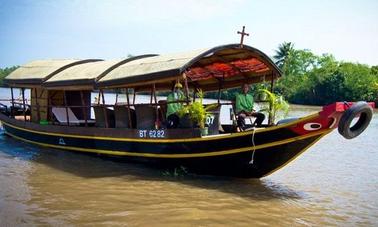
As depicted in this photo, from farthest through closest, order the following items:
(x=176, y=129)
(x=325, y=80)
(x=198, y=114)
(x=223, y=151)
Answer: (x=325, y=80)
(x=176, y=129)
(x=198, y=114)
(x=223, y=151)

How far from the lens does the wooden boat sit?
21.1ft

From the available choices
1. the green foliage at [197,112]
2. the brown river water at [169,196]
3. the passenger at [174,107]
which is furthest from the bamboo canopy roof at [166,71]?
the brown river water at [169,196]

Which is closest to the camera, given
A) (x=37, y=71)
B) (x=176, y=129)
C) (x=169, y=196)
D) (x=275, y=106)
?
(x=169, y=196)

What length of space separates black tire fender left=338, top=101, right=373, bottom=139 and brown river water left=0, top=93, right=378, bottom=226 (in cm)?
116

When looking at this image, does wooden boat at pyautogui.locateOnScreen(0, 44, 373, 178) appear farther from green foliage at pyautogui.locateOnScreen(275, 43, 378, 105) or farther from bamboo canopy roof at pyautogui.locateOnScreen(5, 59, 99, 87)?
green foliage at pyautogui.locateOnScreen(275, 43, 378, 105)

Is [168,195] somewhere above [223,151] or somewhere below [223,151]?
below

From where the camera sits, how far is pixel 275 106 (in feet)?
25.5

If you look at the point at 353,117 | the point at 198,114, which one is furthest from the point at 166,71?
the point at 353,117

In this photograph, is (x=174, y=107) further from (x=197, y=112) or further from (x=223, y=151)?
(x=223, y=151)

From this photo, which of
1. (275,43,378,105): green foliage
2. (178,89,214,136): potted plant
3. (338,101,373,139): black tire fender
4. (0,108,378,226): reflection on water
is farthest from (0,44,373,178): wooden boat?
(275,43,378,105): green foliage

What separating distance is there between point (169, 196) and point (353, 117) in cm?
295

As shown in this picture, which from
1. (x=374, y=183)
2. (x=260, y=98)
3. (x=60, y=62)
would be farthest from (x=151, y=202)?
(x=60, y=62)

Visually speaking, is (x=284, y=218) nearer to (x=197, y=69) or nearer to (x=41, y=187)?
(x=41, y=187)

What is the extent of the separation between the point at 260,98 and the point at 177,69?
2.54m
